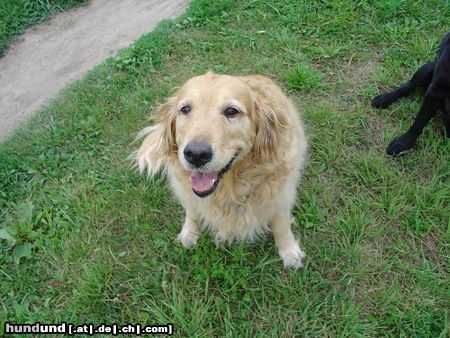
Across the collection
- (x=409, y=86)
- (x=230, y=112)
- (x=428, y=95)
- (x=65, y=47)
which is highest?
(x=230, y=112)

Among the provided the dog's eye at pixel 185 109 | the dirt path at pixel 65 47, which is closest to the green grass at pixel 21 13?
the dirt path at pixel 65 47

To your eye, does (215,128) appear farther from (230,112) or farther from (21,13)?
(21,13)

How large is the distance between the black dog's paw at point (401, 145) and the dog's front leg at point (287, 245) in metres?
1.22

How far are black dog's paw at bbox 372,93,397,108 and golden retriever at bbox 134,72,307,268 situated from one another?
1.17 m

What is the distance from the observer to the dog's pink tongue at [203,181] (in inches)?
90.0

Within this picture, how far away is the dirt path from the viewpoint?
4543 millimetres

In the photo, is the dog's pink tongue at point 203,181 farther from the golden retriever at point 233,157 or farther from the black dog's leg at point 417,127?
the black dog's leg at point 417,127

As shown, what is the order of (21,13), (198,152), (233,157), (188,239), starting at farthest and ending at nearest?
1. (21,13)
2. (188,239)
3. (233,157)
4. (198,152)

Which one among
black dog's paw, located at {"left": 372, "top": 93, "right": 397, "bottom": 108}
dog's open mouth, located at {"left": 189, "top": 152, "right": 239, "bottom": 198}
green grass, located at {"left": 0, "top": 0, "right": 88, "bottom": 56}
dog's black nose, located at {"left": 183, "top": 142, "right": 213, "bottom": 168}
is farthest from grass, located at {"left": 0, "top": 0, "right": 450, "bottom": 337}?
green grass, located at {"left": 0, "top": 0, "right": 88, "bottom": 56}

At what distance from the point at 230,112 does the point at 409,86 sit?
7.12 ft

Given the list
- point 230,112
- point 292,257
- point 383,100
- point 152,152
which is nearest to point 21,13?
point 152,152

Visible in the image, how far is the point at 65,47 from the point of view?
5016 mm

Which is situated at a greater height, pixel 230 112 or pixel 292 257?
pixel 230 112

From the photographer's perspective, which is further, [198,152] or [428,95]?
[428,95]
